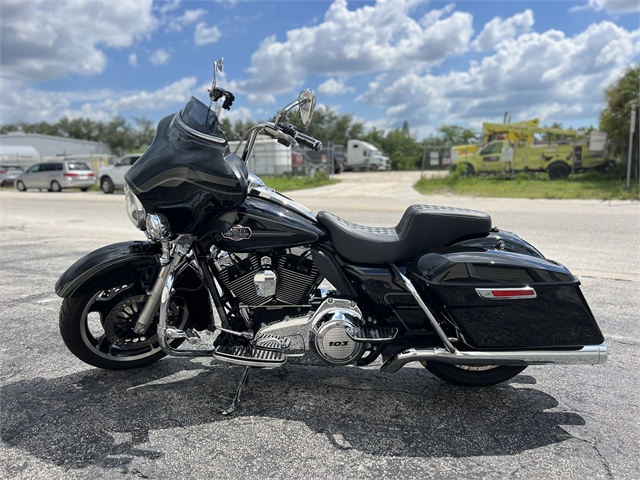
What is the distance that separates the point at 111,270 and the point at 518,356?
8.22ft

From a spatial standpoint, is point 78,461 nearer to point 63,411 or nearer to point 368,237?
point 63,411

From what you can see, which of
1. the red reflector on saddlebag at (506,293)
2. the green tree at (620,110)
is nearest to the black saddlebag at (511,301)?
the red reflector on saddlebag at (506,293)

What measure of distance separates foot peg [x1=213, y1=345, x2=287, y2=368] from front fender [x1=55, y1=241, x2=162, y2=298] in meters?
0.71

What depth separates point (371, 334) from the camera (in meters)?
2.71

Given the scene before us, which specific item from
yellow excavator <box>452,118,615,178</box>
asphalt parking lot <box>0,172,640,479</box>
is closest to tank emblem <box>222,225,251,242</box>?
asphalt parking lot <box>0,172,640,479</box>

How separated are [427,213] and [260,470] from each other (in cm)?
166

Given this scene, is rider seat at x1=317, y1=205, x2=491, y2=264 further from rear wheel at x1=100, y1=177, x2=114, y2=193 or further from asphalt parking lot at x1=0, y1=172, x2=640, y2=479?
rear wheel at x1=100, y1=177, x2=114, y2=193

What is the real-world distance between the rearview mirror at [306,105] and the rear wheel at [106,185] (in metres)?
20.0

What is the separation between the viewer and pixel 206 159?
8.61ft

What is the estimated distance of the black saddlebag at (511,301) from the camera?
2600mm

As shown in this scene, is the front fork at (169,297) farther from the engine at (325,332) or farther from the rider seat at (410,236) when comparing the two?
the rider seat at (410,236)

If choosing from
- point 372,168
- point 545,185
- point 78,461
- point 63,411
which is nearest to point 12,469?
point 78,461

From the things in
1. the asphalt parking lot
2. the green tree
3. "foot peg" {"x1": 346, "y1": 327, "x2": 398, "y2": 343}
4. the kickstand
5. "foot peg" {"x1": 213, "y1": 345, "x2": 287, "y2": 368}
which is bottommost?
the asphalt parking lot

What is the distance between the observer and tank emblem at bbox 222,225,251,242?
273cm
